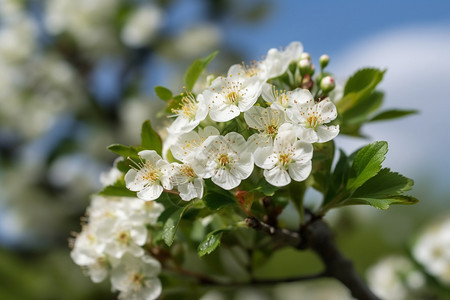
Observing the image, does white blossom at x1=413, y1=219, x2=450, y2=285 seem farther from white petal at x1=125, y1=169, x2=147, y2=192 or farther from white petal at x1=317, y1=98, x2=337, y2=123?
white petal at x1=125, y1=169, x2=147, y2=192

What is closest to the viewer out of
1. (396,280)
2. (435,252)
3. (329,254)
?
(329,254)

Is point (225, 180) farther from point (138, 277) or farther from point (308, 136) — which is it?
point (138, 277)

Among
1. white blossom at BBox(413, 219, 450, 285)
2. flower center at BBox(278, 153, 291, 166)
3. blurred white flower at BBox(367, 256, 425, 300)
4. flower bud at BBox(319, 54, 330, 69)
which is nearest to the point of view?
flower center at BBox(278, 153, 291, 166)

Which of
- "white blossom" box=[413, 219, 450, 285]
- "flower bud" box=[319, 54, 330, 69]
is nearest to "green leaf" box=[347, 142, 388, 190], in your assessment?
"flower bud" box=[319, 54, 330, 69]

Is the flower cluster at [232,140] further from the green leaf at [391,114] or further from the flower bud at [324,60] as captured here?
the green leaf at [391,114]

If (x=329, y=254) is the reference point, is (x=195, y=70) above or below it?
above

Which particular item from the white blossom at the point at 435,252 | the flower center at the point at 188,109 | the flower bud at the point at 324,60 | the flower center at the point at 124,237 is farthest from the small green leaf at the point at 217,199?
the white blossom at the point at 435,252

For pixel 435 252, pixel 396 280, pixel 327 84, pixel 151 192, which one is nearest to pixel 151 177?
pixel 151 192
